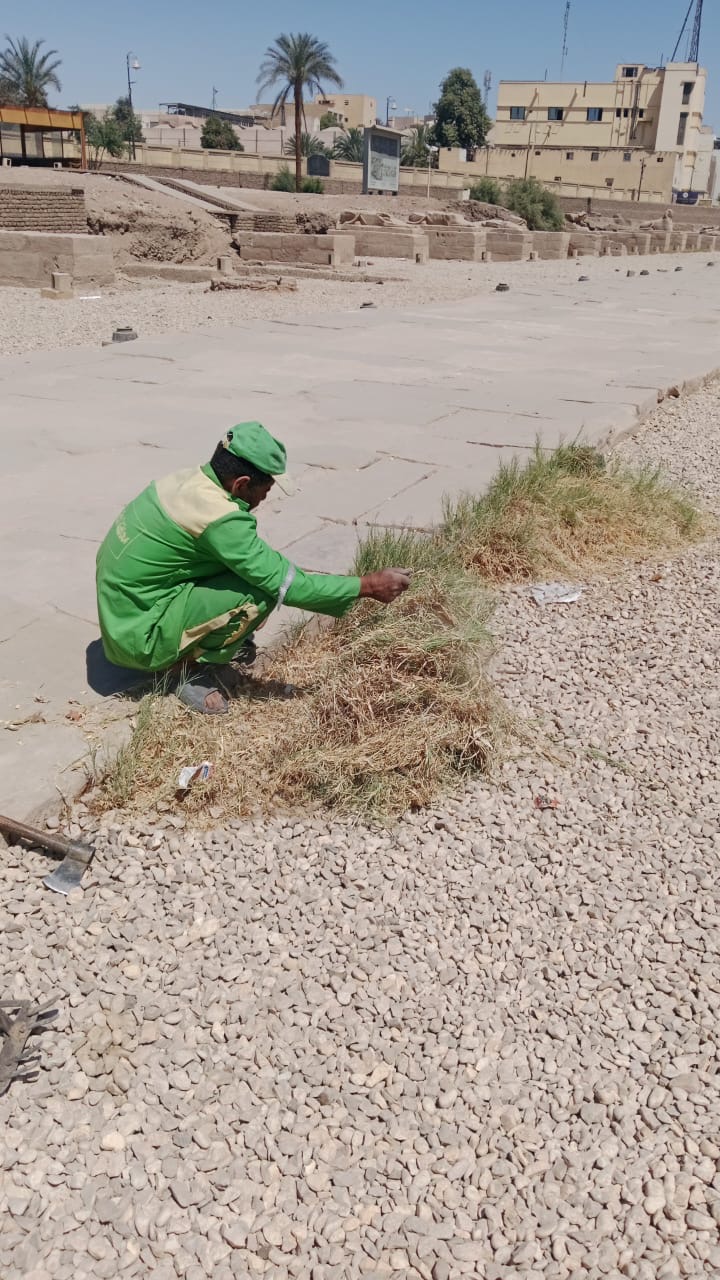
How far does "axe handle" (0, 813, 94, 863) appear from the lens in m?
2.56

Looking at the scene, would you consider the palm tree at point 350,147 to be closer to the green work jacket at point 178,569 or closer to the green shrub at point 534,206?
the green shrub at point 534,206

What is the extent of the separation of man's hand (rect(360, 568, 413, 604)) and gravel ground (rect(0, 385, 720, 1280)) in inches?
25.3

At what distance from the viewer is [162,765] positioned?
2.90m

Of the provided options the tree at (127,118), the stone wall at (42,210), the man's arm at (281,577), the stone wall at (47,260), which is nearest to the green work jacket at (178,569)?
the man's arm at (281,577)

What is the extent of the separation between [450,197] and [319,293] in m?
27.1

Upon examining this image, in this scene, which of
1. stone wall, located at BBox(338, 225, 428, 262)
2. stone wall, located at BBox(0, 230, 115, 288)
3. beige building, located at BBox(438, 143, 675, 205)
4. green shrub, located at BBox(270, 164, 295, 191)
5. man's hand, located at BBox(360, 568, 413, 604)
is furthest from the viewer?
beige building, located at BBox(438, 143, 675, 205)

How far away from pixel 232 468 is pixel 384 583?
0.57 metres

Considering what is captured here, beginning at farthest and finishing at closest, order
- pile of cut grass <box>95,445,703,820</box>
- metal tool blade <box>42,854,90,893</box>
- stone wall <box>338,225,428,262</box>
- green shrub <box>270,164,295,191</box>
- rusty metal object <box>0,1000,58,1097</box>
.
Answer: green shrub <box>270,164,295,191</box> < stone wall <box>338,225,428,262</box> < pile of cut grass <box>95,445,703,820</box> < metal tool blade <box>42,854,90,893</box> < rusty metal object <box>0,1000,58,1097</box>

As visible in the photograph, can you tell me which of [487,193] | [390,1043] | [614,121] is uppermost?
[614,121]

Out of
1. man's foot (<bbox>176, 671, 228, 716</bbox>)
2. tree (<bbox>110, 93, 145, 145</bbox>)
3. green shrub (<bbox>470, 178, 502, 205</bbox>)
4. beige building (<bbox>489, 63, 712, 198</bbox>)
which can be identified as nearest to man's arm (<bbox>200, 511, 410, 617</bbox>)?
man's foot (<bbox>176, 671, 228, 716</bbox>)

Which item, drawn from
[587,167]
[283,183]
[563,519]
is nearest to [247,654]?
[563,519]

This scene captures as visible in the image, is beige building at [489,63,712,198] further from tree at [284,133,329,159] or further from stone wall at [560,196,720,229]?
stone wall at [560,196,720,229]

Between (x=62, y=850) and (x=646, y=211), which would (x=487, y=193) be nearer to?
(x=646, y=211)

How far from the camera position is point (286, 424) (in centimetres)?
665
